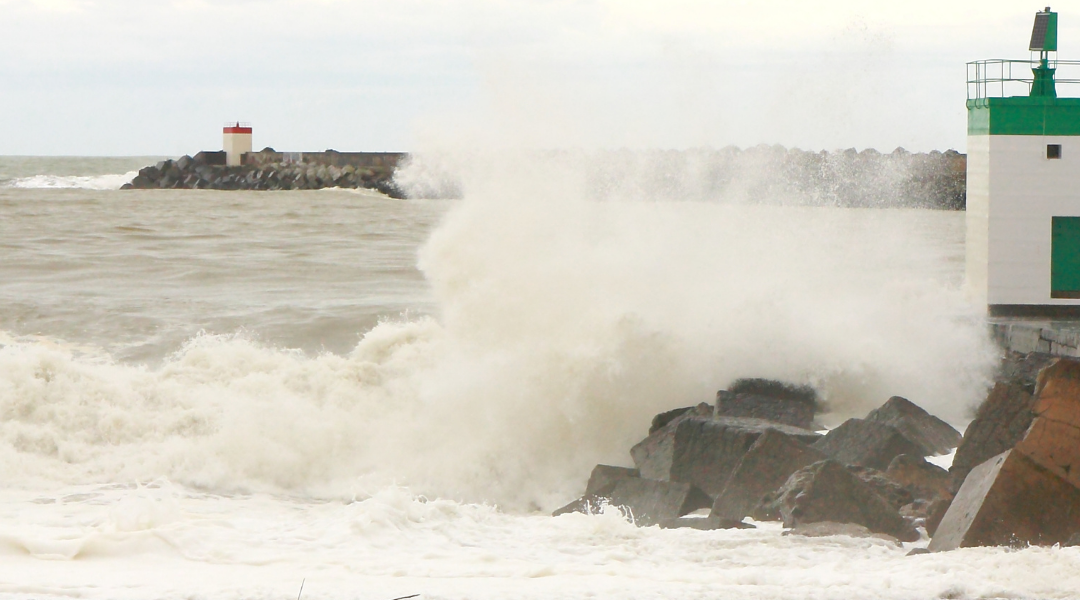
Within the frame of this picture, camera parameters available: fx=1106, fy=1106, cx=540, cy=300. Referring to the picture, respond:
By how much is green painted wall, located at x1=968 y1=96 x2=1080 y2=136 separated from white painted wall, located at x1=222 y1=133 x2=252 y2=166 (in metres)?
41.3

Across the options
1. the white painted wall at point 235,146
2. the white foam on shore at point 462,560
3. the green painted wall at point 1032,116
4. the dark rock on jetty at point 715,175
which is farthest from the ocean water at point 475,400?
the white painted wall at point 235,146

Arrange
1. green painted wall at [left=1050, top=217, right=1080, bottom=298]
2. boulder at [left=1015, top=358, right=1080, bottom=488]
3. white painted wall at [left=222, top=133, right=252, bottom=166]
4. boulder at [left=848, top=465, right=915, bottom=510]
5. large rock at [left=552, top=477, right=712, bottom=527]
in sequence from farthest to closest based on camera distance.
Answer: white painted wall at [left=222, top=133, right=252, bottom=166] → green painted wall at [left=1050, top=217, right=1080, bottom=298] → large rock at [left=552, top=477, right=712, bottom=527] → boulder at [left=848, top=465, right=915, bottom=510] → boulder at [left=1015, top=358, right=1080, bottom=488]

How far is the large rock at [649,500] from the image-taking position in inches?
239

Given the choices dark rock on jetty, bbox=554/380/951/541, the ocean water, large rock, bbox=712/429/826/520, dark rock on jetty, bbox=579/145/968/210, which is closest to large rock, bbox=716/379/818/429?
dark rock on jetty, bbox=554/380/951/541

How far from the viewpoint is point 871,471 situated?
6.16 m

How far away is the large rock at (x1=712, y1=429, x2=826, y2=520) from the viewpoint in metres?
6.07

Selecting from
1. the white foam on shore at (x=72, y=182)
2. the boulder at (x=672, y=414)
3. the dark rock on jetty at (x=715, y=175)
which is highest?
the white foam on shore at (x=72, y=182)

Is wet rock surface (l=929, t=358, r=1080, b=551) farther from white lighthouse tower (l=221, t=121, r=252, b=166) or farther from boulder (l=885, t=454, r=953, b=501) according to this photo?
white lighthouse tower (l=221, t=121, r=252, b=166)

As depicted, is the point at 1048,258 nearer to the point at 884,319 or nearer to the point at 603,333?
the point at 884,319

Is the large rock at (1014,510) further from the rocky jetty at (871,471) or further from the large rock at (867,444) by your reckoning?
the large rock at (867,444)

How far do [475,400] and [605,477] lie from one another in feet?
6.76

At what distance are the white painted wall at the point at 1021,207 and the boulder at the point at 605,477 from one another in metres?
4.77

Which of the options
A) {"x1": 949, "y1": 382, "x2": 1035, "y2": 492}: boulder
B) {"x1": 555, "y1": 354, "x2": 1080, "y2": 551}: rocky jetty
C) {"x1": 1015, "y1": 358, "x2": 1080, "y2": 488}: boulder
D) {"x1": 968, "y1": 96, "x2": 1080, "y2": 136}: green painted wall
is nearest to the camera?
{"x1": 555, "y1": 354, "x2": 1080, "y2": 551}: rocky jetty

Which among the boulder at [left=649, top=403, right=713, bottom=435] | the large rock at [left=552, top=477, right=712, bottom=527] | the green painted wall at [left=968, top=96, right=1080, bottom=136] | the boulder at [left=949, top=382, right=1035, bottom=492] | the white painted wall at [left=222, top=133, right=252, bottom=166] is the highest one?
the white painted wall at [left=222, top=133, right=252, bottom=166]
